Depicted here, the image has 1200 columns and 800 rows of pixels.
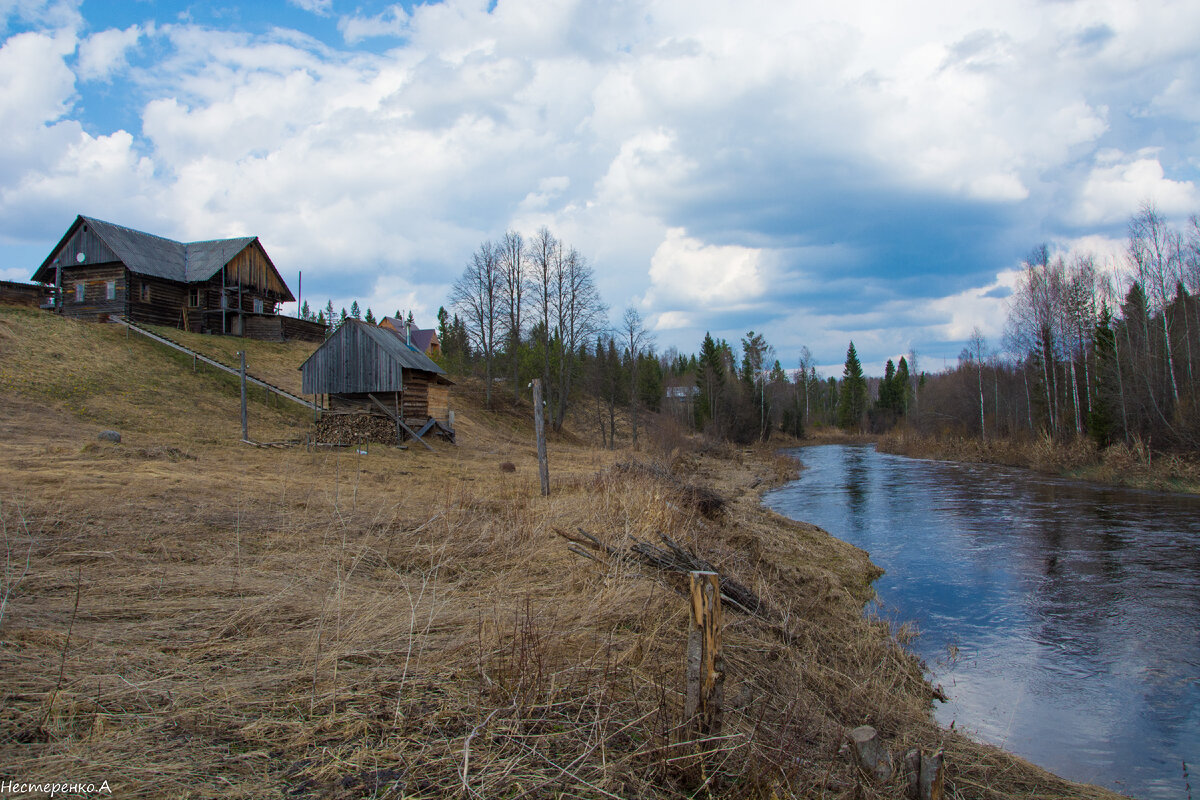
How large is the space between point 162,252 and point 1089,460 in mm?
47796

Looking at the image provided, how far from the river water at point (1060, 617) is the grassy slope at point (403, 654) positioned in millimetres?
929

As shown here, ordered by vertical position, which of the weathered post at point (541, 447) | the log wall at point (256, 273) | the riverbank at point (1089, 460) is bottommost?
the riverbank at point (1089, 460)

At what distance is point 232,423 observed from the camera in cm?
2373

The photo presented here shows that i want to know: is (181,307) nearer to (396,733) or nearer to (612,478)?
(612,478)

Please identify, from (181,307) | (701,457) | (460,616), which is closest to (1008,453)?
(701,457)

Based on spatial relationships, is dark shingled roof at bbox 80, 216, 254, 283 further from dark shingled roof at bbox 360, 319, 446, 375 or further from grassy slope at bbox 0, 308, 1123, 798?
grassy slope at bbox 0, 308, 1123, 798

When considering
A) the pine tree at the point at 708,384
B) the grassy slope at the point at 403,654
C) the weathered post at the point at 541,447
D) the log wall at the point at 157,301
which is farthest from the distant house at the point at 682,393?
the grassy slope at the point at 403,654

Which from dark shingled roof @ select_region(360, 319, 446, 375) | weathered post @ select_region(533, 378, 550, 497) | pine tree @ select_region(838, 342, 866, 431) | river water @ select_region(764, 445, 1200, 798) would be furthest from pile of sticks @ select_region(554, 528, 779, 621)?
pine tree @ select_region(838, 342, 866, 431)

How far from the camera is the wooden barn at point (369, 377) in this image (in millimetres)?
24969

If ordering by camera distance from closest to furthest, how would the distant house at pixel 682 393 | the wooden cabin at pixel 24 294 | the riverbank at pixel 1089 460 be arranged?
the riverbank at pixel 1089 460 → the wooden cabin at pixel 24 294 → the distant house at pixel 682 393

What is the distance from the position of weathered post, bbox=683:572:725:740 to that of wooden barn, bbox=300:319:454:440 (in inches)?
887

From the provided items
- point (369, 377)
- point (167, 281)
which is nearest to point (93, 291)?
point (167, 281)

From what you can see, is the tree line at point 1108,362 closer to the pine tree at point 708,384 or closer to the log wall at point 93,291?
the pine tree at point 708,384

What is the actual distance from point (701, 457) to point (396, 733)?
106 ft
